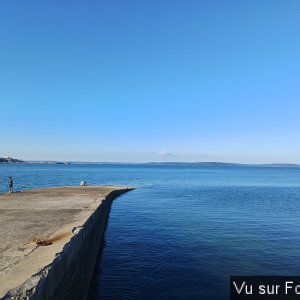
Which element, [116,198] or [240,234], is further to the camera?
[116,198]

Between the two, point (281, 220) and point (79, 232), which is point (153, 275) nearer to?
point (79, 232)

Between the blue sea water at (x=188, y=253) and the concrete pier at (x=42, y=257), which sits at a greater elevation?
the concrete pier at (x=42, y=257)

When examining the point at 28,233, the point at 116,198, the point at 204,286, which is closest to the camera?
the point at 28,233

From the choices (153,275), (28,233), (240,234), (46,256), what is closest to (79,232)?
(28,233)

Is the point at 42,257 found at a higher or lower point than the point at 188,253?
higher

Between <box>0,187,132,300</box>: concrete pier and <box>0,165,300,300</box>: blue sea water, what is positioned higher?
<box>0,187,132,300</box>: concrete pier

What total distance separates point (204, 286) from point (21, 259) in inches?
293

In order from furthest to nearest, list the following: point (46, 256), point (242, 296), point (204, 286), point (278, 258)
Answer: point (278, 258) → point (204, 286) → point (242, 296) → point (46, 256)

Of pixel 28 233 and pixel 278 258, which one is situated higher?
pixel 28 233

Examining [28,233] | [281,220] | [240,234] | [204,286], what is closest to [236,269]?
[204,286]

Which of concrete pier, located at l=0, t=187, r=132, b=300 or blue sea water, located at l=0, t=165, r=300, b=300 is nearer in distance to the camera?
concrete pier, located at l=0, t=187, r=132, b=300

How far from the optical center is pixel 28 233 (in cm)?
1109

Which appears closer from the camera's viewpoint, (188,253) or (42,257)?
(42,257)

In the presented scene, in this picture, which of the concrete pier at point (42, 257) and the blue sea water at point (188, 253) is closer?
the concrete pier at point (42, 257)
